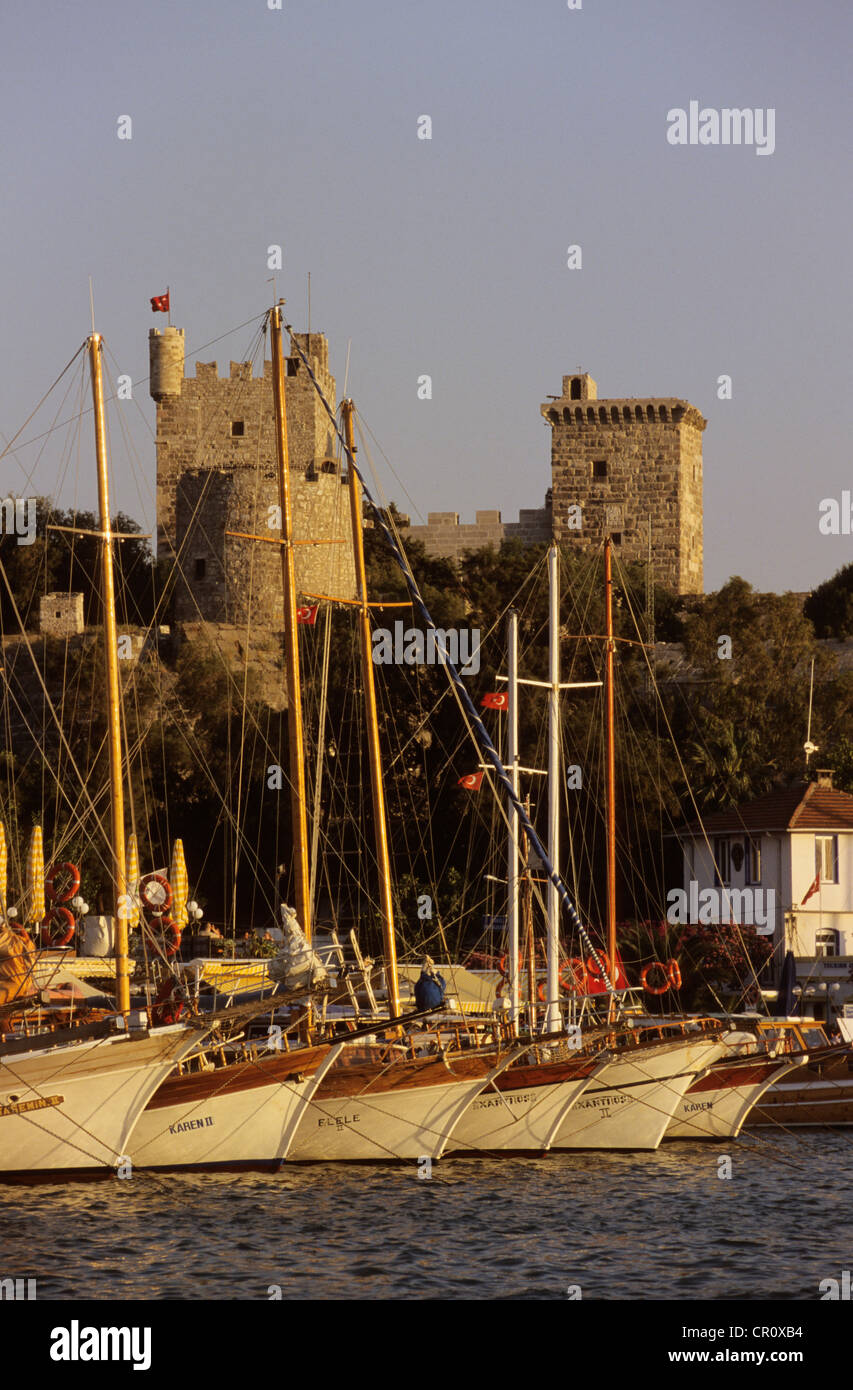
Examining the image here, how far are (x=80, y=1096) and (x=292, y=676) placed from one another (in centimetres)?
732

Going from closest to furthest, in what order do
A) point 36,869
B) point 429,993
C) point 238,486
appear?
1. point 429,993
2. point 36,869
3. point 238,486

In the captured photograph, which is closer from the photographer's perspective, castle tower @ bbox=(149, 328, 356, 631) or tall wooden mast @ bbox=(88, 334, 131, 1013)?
tall wooden mast @ bbox=(88, 334, 131, 1013)

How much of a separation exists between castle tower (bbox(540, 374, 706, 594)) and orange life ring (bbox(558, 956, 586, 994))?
147 ft

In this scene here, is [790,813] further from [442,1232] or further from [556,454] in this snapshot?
[556,454]

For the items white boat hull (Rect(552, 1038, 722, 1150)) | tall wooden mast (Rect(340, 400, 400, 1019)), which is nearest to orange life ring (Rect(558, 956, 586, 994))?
white boat hull (Rect(552, 1038, 722, 1150))

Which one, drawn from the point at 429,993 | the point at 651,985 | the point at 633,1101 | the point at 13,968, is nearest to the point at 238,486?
the point at 651,985

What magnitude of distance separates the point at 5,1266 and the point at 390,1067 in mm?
7823

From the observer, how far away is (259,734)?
171 ft

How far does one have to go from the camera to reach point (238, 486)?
7081 centimetres

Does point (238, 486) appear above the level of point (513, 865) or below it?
above

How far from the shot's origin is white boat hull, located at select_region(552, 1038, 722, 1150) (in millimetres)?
29422

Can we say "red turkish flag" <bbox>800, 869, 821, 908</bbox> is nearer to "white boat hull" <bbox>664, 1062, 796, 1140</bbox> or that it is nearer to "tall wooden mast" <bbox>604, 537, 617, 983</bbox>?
"tall wooden mast" <bbox>604, 537, 617, 983</bbox>
